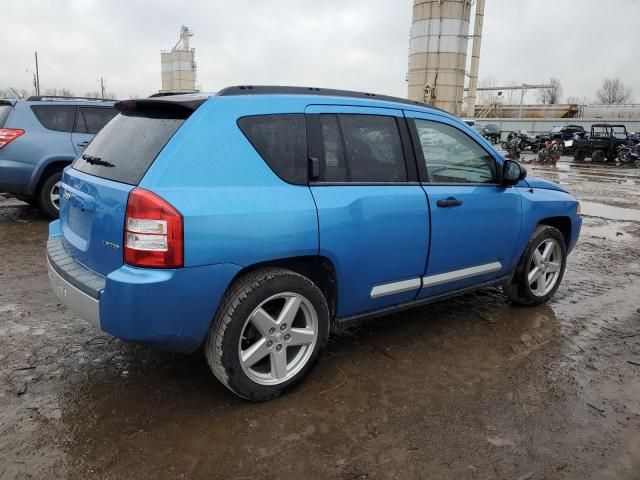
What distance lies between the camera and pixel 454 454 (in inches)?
103

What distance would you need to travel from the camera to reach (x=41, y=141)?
7480 mm

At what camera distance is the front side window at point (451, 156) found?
3.70 m

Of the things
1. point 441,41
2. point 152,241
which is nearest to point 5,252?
point 152,241

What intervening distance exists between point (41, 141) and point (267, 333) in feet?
20.3

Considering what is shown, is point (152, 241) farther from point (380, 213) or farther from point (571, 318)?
point (571, 318)

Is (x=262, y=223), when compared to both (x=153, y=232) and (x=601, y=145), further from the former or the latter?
(x=601, y=145)

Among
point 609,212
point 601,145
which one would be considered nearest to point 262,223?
point 609,212

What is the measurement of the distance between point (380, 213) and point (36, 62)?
61364mm

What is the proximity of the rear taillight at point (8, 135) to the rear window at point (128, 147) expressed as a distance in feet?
15.8

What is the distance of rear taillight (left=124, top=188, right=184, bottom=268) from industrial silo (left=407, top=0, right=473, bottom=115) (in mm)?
38143

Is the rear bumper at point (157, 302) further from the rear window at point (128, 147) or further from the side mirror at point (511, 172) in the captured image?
the side mirror at point (511, 172)

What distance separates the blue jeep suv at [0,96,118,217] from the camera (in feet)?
23.9

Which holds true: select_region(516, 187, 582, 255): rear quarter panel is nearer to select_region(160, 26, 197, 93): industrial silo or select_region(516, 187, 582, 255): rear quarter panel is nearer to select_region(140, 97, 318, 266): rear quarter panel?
select_region(140, 97, 318, 266): rear quarter panel

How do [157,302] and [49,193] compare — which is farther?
[49,193]
